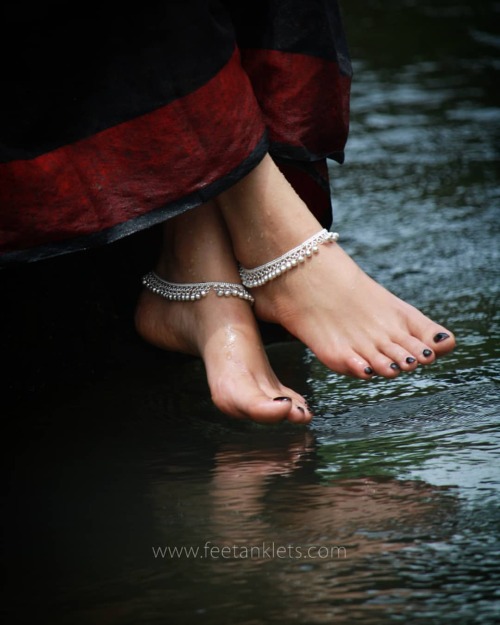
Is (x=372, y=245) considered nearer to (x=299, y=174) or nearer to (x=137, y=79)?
(x=299, y=174)

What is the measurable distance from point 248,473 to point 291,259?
0.32m

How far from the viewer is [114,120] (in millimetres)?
1093

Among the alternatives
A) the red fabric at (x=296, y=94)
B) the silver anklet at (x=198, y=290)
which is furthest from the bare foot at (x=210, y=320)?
the red fabric at (x=296, y=94)

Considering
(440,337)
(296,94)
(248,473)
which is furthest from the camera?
(296,94)

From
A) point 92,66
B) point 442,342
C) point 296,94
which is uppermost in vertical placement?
point 92,66

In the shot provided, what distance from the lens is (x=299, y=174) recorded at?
4.43ft

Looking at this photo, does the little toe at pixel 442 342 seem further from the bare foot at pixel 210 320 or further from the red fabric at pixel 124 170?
the red fabric at pixel 124 170

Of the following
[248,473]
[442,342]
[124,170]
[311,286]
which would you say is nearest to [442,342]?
[442,342]

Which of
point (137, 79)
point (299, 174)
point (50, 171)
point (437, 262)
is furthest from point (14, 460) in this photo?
point (437, 262)

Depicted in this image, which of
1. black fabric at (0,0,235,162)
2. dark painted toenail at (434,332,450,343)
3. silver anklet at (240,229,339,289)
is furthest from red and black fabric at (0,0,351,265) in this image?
dark painted toenail at (434,332,450,343)

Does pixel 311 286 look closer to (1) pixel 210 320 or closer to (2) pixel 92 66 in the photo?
(1) pixel 210 320

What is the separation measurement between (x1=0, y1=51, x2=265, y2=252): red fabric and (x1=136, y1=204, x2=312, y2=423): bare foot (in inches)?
6.0

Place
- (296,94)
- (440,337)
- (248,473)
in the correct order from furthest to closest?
(296,94) → (440,337) → (248,473)

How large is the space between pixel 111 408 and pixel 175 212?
0.25 m
